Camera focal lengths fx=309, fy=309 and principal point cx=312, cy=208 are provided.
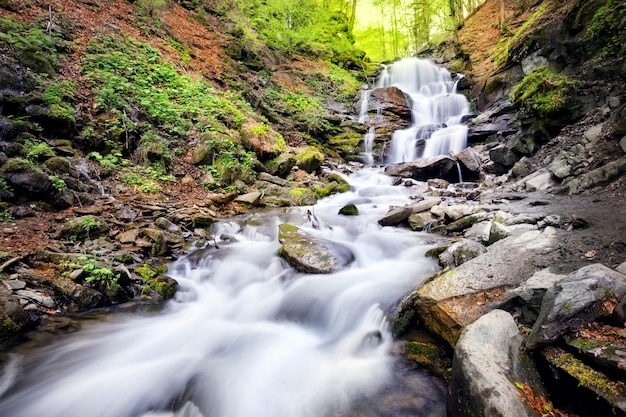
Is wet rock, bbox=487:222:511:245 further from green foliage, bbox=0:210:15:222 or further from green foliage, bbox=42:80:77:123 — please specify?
green foliage, bbox=42:80:77:123

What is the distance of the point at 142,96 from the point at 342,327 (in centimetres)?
897

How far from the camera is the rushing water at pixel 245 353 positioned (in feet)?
9.86

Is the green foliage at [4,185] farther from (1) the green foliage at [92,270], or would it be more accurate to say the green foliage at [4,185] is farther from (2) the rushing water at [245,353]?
(2) the rushing water at [245,353]

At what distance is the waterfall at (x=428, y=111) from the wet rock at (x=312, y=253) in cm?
1018

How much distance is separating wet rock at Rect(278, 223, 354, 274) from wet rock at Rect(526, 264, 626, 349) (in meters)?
3.39

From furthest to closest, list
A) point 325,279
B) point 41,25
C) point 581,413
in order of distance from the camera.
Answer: point 41,25 < point 325,279 < point 581,413

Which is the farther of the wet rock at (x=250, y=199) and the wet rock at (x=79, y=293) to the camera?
the wet rock at (x=250, y=199)

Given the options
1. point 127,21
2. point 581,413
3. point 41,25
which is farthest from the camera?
point 127,21

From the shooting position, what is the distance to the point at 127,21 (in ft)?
39.8

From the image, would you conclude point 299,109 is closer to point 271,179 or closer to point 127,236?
point 271,179

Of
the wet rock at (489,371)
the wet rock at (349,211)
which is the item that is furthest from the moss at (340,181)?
the wet rock at (489,371)

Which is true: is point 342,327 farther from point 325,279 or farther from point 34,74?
point 34,74

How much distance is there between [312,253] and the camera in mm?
5648

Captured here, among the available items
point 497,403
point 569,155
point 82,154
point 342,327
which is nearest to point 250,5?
point 82,154
